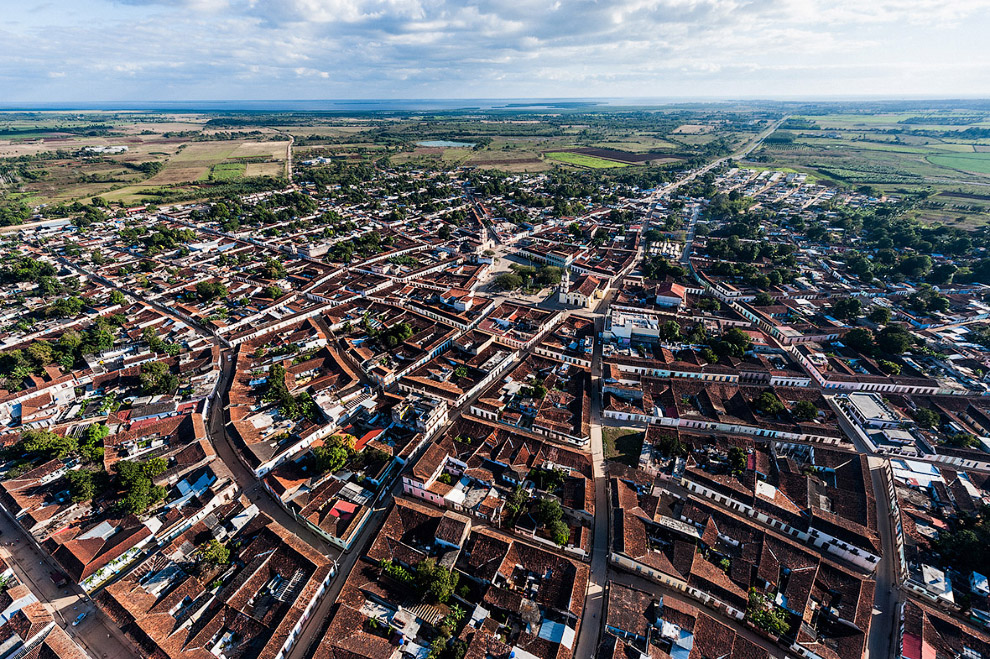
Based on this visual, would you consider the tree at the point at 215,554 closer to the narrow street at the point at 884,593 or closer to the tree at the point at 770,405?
the narrow street at the point at 884,593

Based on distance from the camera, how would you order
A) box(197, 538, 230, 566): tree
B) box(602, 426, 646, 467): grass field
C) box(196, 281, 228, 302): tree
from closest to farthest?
1. box(197, 538, 230, 566): tree
2. box(602, 426, 646, 467): grass field
3. box(196, 281, 228, 302): tree

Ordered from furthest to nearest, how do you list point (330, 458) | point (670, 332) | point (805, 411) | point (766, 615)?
point (670, 332), point (805, 411), point (330, 458), point (766, 615)

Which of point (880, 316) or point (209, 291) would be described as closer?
point (880, 316)

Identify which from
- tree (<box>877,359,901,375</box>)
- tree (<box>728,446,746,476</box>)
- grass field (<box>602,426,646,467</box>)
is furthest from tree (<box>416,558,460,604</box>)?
tree (<box>877,359,901,375</box>)

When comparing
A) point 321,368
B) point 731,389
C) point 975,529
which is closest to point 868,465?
point 975,529

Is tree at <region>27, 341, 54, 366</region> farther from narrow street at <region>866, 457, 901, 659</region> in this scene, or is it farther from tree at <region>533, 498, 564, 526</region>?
narrow street at <region>866, 457, 901, 659</region>

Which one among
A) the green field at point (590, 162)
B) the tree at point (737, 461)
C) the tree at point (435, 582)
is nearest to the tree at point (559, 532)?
the tree at point (435, 582)

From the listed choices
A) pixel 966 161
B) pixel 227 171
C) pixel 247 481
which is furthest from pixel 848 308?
pixel 227 171

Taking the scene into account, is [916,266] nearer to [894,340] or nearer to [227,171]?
[894,340]
